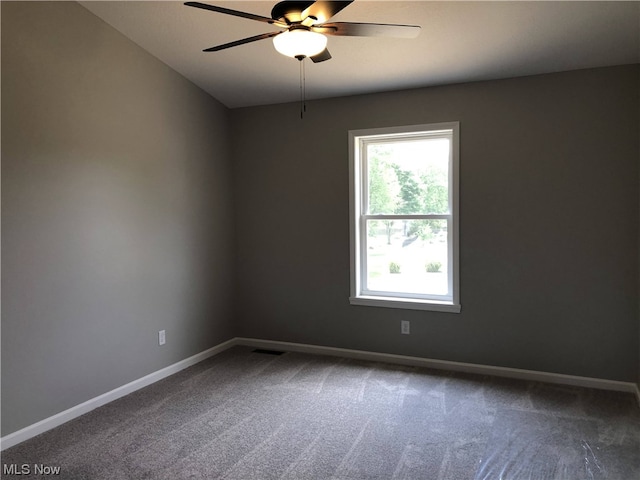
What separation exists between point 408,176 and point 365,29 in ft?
6.44

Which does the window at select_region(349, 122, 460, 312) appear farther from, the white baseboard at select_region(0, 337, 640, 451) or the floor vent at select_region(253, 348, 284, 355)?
the floor vent at select_region(253, 348, 284, 355)

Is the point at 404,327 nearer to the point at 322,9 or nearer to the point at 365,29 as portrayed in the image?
the point at 365,29

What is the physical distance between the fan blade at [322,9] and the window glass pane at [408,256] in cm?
227

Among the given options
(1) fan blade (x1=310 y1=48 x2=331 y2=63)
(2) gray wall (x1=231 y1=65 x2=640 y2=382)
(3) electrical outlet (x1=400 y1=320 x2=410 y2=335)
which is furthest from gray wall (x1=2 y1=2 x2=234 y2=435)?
(3) electrical outlet (x1=400 y1=320 x2=410 y2=335)

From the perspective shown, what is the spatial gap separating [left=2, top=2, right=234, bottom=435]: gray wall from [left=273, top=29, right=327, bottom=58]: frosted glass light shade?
165 centimetres

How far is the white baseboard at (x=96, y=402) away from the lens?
258 cm

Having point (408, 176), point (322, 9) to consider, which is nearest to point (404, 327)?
point (408, 176)

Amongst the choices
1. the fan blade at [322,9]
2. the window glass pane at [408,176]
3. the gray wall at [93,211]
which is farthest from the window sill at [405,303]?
the fan blade at [322,9]

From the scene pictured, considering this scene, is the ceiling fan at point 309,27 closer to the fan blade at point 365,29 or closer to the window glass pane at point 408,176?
the fan blade at point 365,29

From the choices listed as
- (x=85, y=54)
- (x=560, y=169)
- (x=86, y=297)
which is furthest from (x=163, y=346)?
(x=560, y=169)

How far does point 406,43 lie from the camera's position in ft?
10.2

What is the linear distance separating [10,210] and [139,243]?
1.00 m

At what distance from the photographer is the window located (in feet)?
12.3

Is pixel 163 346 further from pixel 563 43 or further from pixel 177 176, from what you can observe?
pixel 563 43
